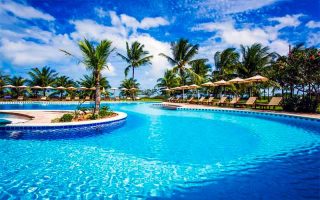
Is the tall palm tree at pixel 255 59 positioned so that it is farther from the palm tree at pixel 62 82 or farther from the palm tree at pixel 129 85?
the palm tree at pixel 62 82

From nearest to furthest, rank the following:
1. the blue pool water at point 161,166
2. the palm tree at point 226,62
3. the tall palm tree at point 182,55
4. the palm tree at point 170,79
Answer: the blue pool water at point 161,166
the palm tree at point 226,62
the tall palm tree at point 182,55
the palm tree at point 170,79

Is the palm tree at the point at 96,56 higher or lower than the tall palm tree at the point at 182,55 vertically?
lower

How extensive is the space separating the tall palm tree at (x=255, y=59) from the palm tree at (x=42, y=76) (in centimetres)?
2751

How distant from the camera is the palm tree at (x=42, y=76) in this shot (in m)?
31.6

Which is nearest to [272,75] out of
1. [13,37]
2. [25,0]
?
[25,0]

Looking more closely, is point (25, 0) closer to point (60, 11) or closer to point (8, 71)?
point (60, 11)

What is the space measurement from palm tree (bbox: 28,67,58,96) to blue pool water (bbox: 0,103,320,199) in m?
27.2

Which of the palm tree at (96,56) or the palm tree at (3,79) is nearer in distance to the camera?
the palm tree at (96,56)

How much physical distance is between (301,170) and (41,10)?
16287mm

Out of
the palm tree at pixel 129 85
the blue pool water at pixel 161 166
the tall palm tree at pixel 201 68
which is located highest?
the tall palm tree at pixel 201 68

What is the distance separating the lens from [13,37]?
1867cm

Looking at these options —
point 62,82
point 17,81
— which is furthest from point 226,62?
point 17,81

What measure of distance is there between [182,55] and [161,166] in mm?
24688

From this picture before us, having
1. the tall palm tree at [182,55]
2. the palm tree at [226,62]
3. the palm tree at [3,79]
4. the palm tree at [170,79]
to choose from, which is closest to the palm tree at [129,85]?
the palm tree at [170,79]
